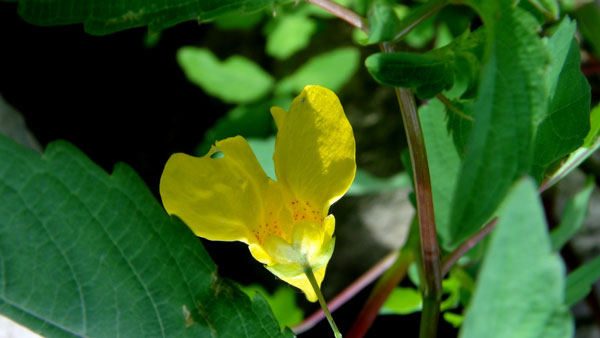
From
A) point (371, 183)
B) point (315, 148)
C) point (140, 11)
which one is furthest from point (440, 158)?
point (371, 183)

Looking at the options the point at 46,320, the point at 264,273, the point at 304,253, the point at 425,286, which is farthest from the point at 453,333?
the point at 46,320

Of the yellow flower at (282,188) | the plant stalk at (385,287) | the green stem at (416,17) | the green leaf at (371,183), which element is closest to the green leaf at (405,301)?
the plant stalk at (385,287)

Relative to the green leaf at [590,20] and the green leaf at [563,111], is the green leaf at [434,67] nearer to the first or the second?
the green leaf at [563,111]

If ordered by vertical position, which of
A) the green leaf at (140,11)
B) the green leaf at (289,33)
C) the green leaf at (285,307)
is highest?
the green leaf at (140,11)

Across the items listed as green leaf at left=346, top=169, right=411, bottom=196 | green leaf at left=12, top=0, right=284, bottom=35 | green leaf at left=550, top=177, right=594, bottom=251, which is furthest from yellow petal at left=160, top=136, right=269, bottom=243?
green leaf at left=346, top=169, right=411, bottom=196

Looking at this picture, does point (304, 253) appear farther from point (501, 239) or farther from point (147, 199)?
point (501, 239)

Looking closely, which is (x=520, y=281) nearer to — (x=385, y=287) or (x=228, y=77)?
(x=385, y=287)
